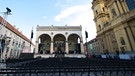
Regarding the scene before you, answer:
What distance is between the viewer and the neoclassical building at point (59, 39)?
42.6m

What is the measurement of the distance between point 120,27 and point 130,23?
9.07ft

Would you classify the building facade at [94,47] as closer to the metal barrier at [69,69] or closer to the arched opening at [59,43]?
the arched opening at [59,43]

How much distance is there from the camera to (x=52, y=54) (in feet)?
131

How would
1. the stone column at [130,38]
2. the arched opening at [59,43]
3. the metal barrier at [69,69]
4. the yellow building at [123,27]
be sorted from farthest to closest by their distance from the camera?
the arched opening at [59,43] < the yellow building at [123,27] < the stone column at [130,38] < the metal barrier at [69,69]

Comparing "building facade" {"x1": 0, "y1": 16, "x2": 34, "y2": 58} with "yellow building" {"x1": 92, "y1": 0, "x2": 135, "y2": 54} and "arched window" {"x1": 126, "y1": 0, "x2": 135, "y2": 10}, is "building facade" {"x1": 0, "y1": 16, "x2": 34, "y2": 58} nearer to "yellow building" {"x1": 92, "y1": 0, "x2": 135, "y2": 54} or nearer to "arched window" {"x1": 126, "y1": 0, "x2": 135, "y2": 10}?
"yellow building" {"x1": 92, "y1": 0, "x2": 135, "y2": 54}

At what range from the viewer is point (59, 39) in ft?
161

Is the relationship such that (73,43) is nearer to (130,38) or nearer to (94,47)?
(94,47)

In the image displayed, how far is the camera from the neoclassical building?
42581 mm

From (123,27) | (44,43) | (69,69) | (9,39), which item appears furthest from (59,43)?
(69,69)

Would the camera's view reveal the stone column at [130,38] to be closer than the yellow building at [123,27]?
Yes

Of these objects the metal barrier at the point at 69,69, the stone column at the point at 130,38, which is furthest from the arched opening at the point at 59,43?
the metal barrier at the point at 69,69

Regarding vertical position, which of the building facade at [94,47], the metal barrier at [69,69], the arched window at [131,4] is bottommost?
the metal barrier at [69,69]

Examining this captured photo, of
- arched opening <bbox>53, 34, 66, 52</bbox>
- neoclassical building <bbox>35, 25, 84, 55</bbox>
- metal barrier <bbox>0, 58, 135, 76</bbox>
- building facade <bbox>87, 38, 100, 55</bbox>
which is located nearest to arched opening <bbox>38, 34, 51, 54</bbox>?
neoclassical building <bbox>35, 25, 84, 55</bbox>

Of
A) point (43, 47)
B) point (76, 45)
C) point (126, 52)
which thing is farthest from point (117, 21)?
point (43, 47)
